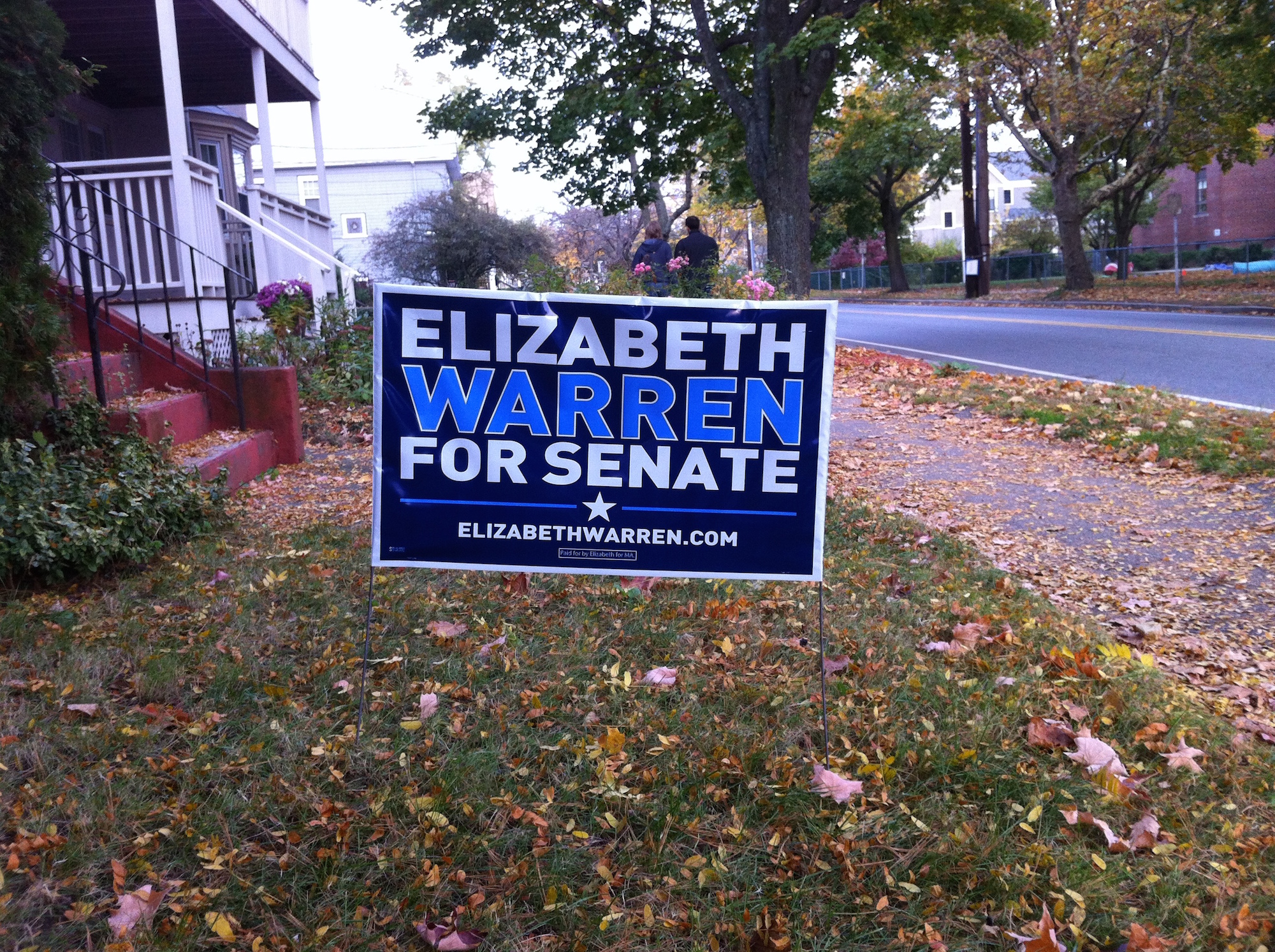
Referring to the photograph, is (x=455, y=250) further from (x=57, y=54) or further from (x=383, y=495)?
(x=383, y=495)

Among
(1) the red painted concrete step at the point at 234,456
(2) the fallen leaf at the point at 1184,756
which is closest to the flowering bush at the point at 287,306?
(1) the red painted concrete step at the point at 234,456

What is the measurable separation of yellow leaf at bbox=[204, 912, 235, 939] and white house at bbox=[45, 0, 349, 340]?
481 centimetres

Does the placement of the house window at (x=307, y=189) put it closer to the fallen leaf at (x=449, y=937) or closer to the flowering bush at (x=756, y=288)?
the flowering bush at (x=756, y=288)

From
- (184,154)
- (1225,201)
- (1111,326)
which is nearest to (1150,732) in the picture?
(184,154)

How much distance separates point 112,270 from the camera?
630 centimetres

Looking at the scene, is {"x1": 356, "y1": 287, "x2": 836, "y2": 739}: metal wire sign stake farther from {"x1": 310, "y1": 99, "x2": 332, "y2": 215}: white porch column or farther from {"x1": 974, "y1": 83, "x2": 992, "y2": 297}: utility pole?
{"x1": 974, "y1": 83, "x2": 992, "y2": 297}: utility pole

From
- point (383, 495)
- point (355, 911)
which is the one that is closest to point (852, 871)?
point (355, 911)

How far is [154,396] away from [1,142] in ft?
7.32

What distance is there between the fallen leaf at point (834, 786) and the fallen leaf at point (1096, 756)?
789 millimetres

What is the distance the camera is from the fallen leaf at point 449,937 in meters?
2.60

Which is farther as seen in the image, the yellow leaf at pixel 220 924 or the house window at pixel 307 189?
the house window at pixel 307 189

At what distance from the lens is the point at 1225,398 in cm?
1029

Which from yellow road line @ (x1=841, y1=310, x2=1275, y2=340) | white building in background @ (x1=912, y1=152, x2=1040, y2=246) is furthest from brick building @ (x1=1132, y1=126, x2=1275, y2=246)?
white building in background @ (x1=912, y1=152, x2=1040, y2=246)

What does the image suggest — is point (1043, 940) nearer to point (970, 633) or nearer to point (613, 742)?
point (613, 742)
